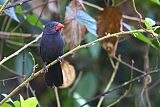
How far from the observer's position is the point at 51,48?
3021 mm

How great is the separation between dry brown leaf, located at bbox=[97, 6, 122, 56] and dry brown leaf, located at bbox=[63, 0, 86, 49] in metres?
0.17

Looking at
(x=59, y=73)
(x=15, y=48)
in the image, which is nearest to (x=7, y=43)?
(x=15, y=48)

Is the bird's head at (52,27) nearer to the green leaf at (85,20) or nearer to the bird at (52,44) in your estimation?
the bird at (52,44)

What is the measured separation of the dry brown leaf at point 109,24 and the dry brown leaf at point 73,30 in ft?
0.56


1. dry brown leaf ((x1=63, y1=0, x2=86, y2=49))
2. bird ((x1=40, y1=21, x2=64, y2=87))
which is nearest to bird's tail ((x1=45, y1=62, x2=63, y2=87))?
bird ((x1=40, y1=21, x2=64, y2=87))

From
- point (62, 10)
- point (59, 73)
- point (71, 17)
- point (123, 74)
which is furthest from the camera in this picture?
point (123, 74)

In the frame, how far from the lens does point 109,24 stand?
3213mm

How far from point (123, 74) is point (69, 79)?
1290 millimetres

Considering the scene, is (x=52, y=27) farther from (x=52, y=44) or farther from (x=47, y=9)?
(x=47, y=9)

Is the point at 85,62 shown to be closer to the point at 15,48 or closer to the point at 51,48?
the point at 15,48

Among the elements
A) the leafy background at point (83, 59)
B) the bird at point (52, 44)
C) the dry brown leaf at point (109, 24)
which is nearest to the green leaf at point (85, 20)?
the dry brown leaf at point (109, 24)

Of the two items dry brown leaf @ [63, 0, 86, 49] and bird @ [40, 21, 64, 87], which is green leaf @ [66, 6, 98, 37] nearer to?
dry brown leaf @ [63, 0, 86, 49]

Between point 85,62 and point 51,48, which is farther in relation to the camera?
point 85,62

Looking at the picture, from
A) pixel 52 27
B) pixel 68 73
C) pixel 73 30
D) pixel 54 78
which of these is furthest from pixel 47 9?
pixel 54 78
